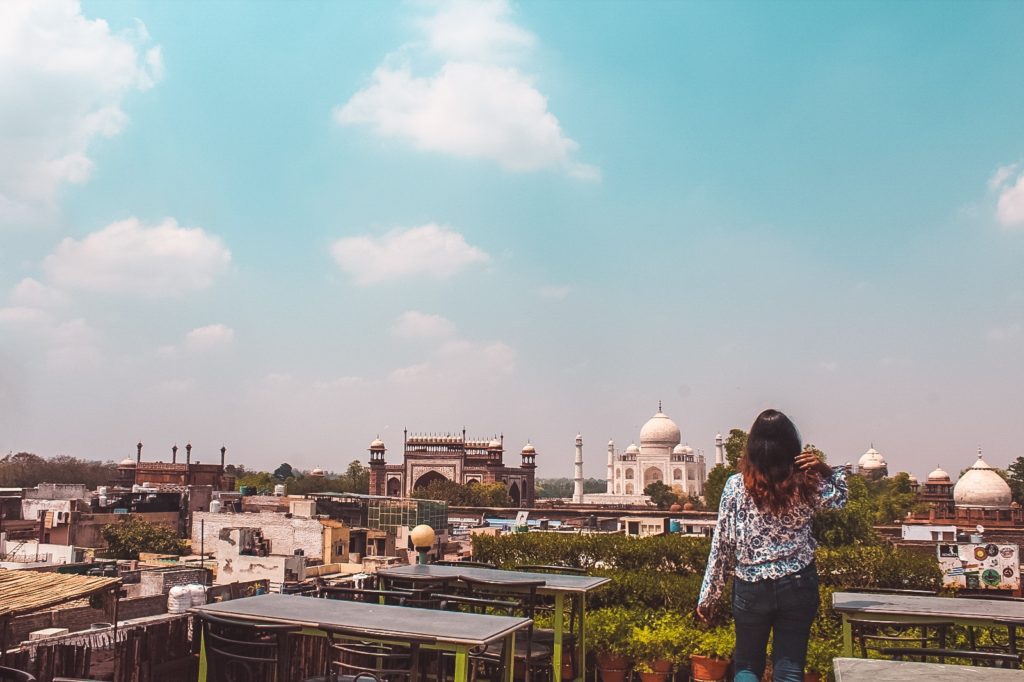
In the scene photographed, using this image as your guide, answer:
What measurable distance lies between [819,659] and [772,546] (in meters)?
3.47

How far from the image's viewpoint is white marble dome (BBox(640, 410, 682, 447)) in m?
76.0

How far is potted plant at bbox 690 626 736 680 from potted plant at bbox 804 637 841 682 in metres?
0.56

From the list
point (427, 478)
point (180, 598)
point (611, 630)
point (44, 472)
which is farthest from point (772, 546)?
point (44, 472)

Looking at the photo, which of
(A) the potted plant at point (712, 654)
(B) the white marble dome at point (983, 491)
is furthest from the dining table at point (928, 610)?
(B) the white marble dome at point (983, 491)

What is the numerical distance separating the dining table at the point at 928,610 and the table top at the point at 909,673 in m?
1.44

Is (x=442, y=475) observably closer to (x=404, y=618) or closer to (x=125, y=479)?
(x=125, y=479)

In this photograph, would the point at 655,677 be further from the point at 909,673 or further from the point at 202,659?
the point at 909,673

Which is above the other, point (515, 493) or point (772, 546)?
point (772, 546)

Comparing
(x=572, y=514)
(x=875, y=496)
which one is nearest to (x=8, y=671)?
(x=572, y=514)

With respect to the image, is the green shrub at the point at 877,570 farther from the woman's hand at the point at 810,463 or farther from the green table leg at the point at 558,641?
the woman's hand at the point at 810,463

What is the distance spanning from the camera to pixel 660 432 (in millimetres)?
76125

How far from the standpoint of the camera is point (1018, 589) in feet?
69.1

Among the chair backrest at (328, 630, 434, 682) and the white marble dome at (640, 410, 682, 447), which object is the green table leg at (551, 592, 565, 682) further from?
the white marble dome at (640, 410, 682, 447)

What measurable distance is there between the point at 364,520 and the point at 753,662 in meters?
36.2
